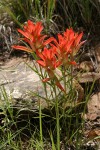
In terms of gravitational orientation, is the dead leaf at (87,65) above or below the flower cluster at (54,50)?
below

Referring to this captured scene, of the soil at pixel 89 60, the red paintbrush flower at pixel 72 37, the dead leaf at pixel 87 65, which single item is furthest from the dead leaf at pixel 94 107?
the red paintbrush flower at pixel 72 37

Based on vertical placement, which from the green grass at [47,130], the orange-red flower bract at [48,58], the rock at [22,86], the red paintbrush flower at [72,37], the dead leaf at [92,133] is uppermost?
the red paintbrush flower at [72,37]

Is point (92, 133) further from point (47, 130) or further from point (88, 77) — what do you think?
point (88, 77)

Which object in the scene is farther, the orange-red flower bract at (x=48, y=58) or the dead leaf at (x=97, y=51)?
the dead leaf at (x=97, y=51)

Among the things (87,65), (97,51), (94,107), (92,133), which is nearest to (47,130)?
(92,133)

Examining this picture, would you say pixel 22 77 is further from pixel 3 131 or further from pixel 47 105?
pixel 3 131

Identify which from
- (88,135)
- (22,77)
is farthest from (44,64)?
(22,77)

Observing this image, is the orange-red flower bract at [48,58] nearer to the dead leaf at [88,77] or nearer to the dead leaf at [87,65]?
the dead leaf at [88,77]

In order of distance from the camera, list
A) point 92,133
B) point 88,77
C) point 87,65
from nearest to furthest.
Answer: point 92,133
point 88,77
point 87,65

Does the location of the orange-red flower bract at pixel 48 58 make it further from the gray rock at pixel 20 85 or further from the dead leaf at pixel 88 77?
the dead leaf at pixel 88 77

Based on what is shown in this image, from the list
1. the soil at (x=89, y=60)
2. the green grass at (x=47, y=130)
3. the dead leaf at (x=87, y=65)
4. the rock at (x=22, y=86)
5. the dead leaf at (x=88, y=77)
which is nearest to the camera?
the green grass at (x=47, y=130)

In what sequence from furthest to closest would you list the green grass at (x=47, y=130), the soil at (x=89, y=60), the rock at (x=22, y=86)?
the soil at (x=89, y=60) → the rock at (x=22, y=86) → the green grass at (x=47, y=130)
